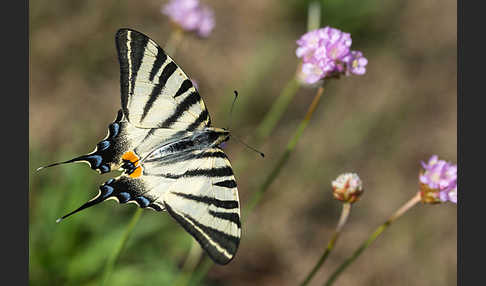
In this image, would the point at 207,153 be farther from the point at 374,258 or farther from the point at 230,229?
the point at 374,258

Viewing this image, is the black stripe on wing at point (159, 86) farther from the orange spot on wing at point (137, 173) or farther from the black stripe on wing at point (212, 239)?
the black stripe on wing at point (212, 239)

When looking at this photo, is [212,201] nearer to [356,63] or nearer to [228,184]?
[228,184]

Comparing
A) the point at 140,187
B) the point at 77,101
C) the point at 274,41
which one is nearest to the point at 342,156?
the point at 274,41

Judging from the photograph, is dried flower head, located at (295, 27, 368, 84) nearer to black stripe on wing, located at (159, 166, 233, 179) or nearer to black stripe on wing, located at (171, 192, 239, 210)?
black stripe on wing, located at (159, 166, 233, 179)

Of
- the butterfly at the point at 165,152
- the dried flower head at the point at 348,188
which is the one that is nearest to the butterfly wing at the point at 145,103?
the butterfly at the point at 165,152

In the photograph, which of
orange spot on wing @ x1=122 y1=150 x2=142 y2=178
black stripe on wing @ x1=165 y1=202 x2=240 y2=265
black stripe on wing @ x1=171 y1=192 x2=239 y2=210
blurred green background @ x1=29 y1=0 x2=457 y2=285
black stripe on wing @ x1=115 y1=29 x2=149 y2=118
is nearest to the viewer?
black stripe on wing @ x1=165 y1=202 x2=240 y2=265

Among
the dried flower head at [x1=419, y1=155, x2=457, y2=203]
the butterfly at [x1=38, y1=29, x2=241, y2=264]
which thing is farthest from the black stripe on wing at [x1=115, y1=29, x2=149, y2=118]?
the dried flower head at [x1=419, y1=155, x2=457, y2=203]

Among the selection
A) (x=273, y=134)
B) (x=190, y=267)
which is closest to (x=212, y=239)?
(x=190, y=267)
